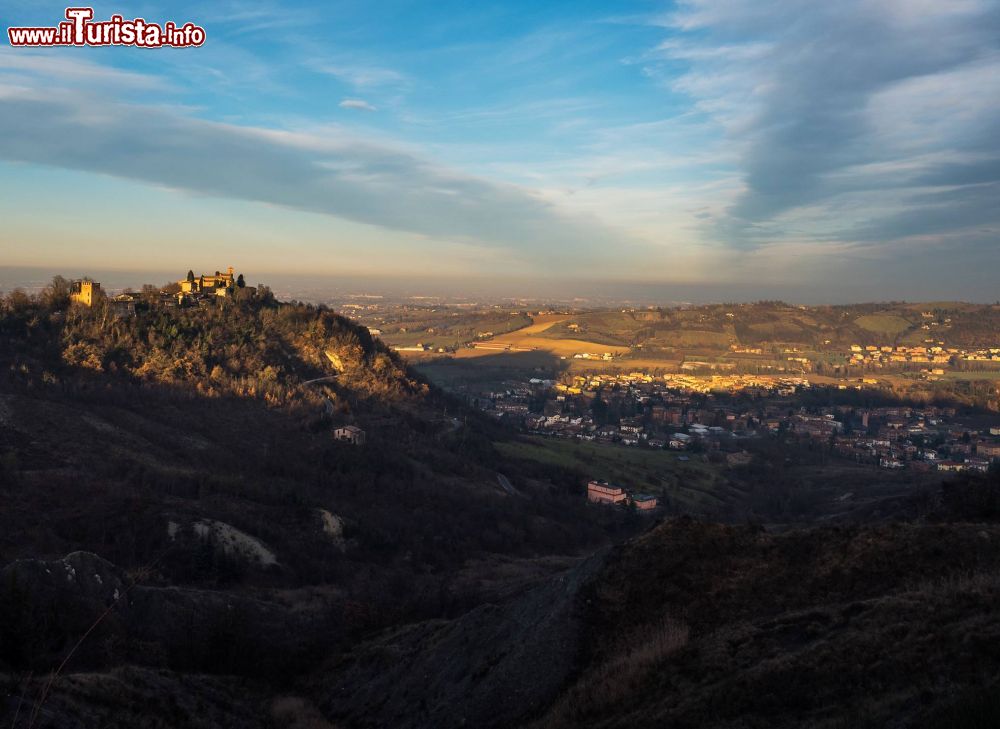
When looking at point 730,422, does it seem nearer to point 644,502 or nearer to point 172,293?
point 644,502

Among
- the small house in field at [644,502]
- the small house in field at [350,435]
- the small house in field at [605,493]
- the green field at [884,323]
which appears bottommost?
the small house in field at [644,502]

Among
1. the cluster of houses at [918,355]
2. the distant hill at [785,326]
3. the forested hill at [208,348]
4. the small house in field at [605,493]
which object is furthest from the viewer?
the distant hill at [785,326]

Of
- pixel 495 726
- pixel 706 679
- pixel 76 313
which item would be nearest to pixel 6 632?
pixel 495 726

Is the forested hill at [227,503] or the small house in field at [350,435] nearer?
the forested hill at [227,503]

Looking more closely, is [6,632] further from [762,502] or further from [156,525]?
[762,502]

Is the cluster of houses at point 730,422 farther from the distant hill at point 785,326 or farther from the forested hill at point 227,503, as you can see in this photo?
the distant hill at point 785,326

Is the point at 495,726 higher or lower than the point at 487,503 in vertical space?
higher

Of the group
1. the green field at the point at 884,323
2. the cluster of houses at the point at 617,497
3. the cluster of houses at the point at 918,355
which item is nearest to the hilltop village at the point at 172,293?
the cluster of houses at the point at 617,497
